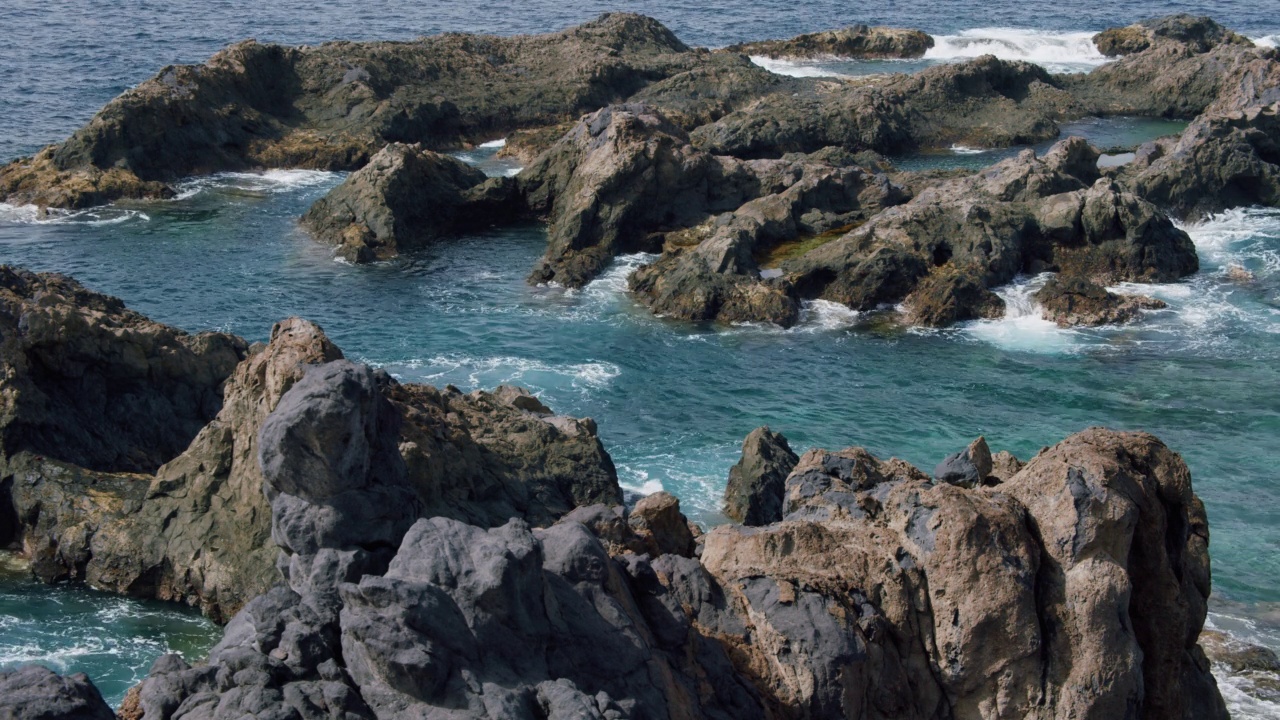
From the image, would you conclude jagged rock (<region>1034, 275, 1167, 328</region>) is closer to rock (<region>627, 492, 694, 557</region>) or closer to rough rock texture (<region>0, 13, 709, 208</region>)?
rock (<region>627, 492, 694, 557</region>)

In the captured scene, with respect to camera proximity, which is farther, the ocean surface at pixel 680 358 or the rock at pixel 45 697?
the ocean surface at pixel 680 358

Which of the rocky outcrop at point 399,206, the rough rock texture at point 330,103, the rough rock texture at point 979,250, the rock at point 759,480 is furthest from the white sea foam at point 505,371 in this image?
the rough rock texture at point 330,103

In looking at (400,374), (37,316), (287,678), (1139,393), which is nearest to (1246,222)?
(1139,393)

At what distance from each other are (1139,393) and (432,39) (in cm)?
5769

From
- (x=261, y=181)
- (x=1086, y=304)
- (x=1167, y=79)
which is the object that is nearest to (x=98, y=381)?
(x=1086, y=304)

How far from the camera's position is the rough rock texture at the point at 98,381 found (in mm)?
30125

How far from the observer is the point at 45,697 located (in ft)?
43.7

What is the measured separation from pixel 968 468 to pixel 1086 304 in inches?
1035

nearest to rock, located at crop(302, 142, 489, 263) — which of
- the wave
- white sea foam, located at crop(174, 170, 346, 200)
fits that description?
white sea foam, located at crop(174, 170, 346, 200)

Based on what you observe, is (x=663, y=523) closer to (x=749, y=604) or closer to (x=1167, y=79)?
(x=749, y=604)

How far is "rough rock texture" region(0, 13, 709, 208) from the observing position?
2499 inches

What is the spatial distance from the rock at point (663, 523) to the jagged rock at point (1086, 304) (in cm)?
2835

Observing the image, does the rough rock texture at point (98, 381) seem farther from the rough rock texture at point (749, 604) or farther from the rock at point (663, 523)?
the rock at point (663, 523)

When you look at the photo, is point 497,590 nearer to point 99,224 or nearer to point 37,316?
point 37,316
